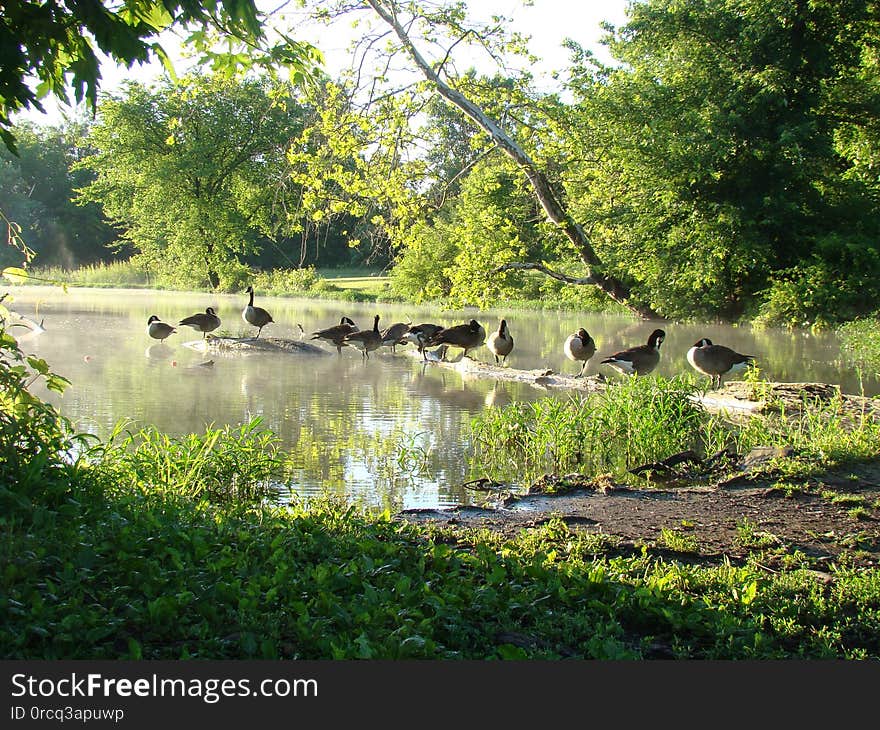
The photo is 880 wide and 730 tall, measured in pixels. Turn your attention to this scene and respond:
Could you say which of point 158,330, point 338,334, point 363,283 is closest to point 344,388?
point 338,334

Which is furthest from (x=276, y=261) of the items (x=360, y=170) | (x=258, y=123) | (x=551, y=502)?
(x=551, y=502)

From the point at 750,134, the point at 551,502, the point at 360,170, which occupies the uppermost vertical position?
the point at 750,134

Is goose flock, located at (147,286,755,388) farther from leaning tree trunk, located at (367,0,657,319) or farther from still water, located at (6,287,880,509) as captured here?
leaning tree trunk, located at (367,0,657,319)

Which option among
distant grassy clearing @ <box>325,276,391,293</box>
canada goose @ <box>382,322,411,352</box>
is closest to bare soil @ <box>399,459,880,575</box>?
canada goose @ <box>382,322,411,352</box>

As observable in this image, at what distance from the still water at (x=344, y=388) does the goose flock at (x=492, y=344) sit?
0.54m

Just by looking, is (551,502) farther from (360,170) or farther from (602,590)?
(360,170)

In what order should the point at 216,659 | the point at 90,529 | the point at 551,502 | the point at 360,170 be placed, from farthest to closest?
the point at 360,170 < the point at 551,502 < the point at 90,529 < the point at 216,659

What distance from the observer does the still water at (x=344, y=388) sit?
922cm

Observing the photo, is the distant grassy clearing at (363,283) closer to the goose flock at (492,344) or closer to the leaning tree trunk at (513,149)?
the goose flock at (492,344)

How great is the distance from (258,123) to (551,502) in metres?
43.8

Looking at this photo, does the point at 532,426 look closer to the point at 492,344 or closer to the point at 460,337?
the point at 492,344

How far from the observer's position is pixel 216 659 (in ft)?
11.9

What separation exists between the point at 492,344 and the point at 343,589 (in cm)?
1419

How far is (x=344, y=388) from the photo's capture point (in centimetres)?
1534
